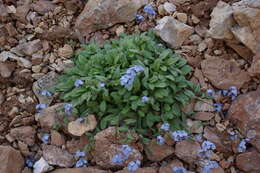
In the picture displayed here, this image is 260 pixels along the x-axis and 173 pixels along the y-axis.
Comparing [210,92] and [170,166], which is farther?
[210,92]

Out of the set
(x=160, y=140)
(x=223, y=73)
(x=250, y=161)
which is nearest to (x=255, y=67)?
(x=223, y=73)

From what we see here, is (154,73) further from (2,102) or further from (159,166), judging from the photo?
(2,102)

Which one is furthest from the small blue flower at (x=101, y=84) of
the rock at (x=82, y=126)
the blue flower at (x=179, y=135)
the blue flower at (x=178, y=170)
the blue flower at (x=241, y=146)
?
the blue flower at (x=241, y=146)

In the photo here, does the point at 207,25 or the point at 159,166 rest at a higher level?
the point at 207,25

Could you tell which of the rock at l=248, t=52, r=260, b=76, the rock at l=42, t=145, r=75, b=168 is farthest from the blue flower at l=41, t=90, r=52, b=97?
the rock at l=248, t=52, r=260, b=76

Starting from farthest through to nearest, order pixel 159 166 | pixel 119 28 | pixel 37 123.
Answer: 1. pixel 119 28
2. pixel 37 123
3. pixel 159 166

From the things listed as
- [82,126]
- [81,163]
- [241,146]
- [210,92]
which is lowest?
[81,163]

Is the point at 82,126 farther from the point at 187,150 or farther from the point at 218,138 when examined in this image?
the point at 218,138

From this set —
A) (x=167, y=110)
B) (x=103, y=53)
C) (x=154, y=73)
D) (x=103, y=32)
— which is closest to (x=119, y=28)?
(x=103, y=32)
